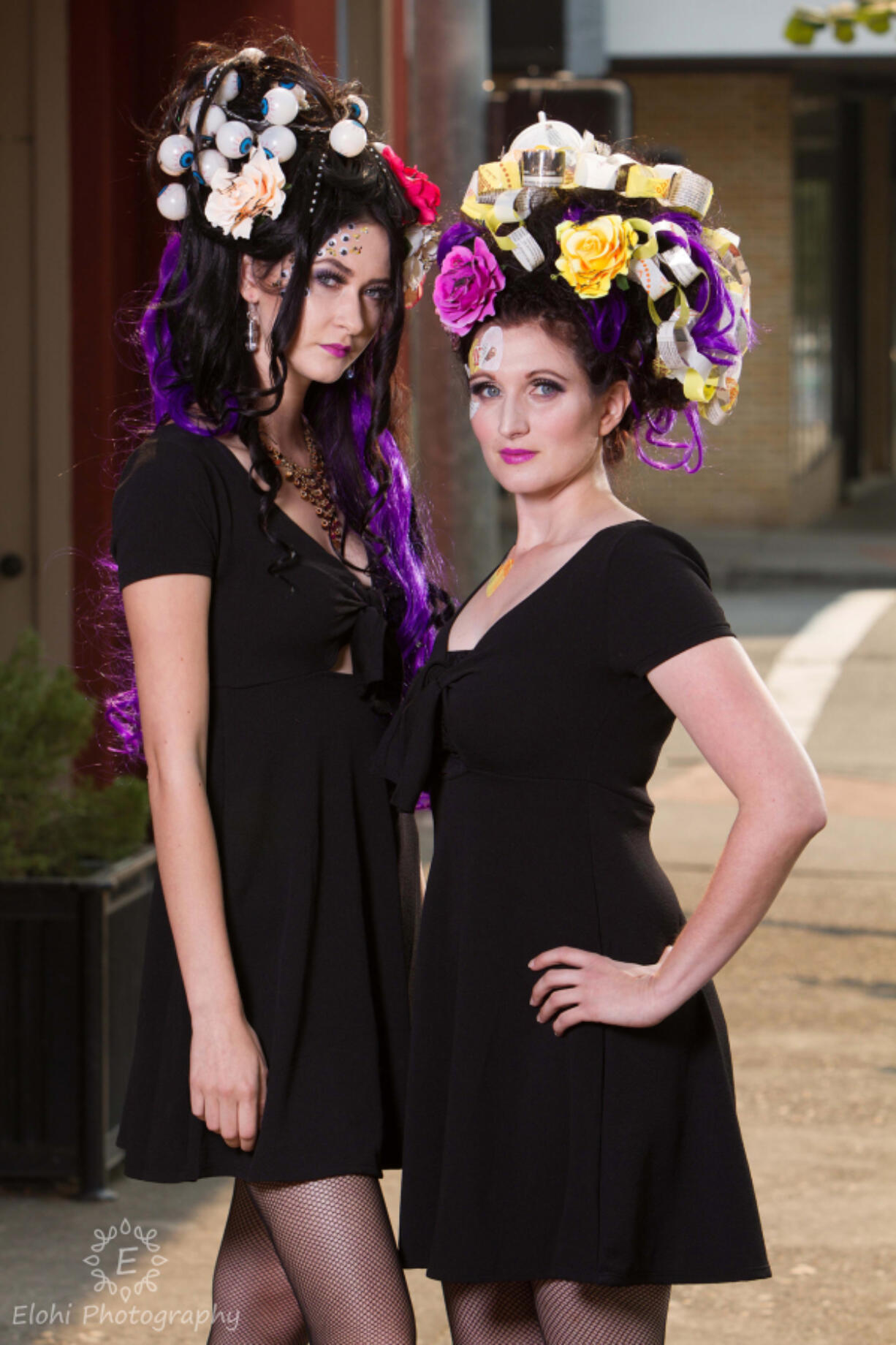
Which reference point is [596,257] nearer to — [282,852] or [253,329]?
[253,329]

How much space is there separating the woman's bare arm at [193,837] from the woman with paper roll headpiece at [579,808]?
0.24m

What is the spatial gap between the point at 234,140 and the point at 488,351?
476mm

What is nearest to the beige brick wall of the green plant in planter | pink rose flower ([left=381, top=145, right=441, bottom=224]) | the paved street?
the paved street

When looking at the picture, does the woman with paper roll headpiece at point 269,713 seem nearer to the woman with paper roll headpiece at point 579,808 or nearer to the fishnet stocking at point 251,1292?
the fishnet stocking at point 251,1292

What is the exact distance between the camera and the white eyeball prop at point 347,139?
2.73 m

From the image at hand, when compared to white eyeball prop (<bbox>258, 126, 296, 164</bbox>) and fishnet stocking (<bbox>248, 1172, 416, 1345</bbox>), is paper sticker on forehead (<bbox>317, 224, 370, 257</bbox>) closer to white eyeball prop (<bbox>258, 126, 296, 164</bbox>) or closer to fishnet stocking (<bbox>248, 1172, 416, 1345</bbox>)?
white eyeball prop (<bbox>258, 126, 296, 164</bbox>)

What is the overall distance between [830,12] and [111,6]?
2.23 meters

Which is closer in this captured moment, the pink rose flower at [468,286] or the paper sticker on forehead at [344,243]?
the pink rose flower at [468,286]

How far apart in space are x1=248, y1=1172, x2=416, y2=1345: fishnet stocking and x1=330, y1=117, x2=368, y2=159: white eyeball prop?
1.41 m

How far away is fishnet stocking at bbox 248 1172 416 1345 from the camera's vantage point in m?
2.55

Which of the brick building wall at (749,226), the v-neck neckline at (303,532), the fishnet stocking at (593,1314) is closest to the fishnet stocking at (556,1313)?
the fishnet stocking at (593,1314)

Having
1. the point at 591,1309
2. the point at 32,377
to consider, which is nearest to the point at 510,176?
the point at 591,1309

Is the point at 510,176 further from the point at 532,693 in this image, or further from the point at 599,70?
the point at 599,70

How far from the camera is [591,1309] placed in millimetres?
2416
